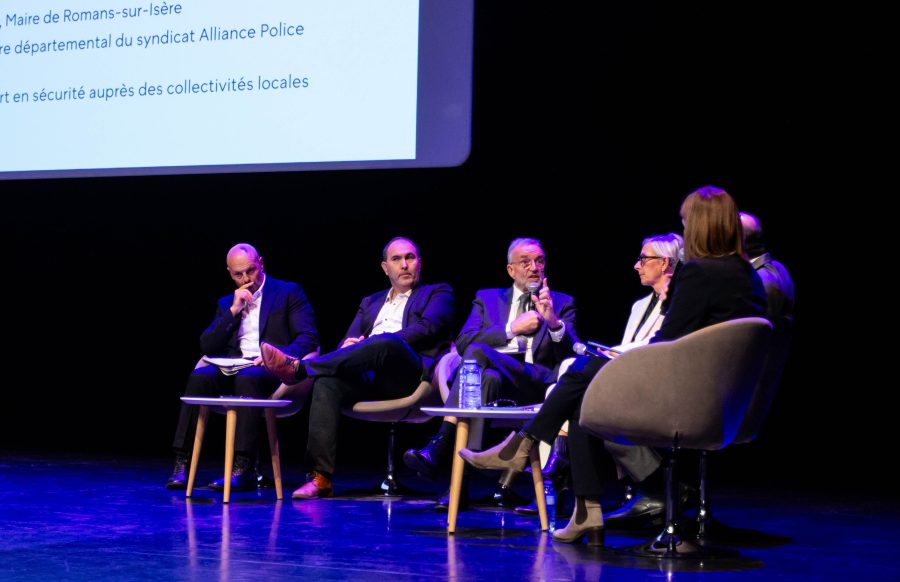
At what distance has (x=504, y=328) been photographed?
14.9ft

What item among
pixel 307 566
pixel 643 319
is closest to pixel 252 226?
pixel 643 319

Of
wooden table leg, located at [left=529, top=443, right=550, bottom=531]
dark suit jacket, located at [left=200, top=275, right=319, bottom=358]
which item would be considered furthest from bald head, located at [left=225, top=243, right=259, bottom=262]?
wooden table leg, located at [left=529, top=443, right=550, bottom=531]

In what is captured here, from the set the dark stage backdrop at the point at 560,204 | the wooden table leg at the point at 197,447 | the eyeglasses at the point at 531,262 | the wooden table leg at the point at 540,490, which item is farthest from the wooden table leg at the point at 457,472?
the dark stage backdrop at the point at 560,204

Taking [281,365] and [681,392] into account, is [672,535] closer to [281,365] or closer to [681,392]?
[681,392]

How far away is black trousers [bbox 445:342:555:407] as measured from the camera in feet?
14.1

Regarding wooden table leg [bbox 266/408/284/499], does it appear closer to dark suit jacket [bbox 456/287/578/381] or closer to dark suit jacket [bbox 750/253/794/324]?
dark suit jacket [bbox 456/287/578/381]

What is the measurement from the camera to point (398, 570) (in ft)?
9.12

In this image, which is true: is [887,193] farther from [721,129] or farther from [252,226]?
[252,226]

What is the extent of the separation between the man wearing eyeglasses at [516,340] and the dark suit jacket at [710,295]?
4.01ft

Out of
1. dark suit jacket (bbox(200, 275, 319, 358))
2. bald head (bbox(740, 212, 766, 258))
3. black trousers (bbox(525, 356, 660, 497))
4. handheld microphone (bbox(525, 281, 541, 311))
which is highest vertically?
bald head (bbox(740, 212, 766, 258))

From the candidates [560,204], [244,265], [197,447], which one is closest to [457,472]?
[197,447]

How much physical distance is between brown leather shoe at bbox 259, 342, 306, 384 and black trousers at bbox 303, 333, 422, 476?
0.16 feet

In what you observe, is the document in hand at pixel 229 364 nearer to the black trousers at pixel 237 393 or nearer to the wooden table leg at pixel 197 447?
the black trousers at pixel 237 393

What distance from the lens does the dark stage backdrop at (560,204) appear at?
17.7 ft
